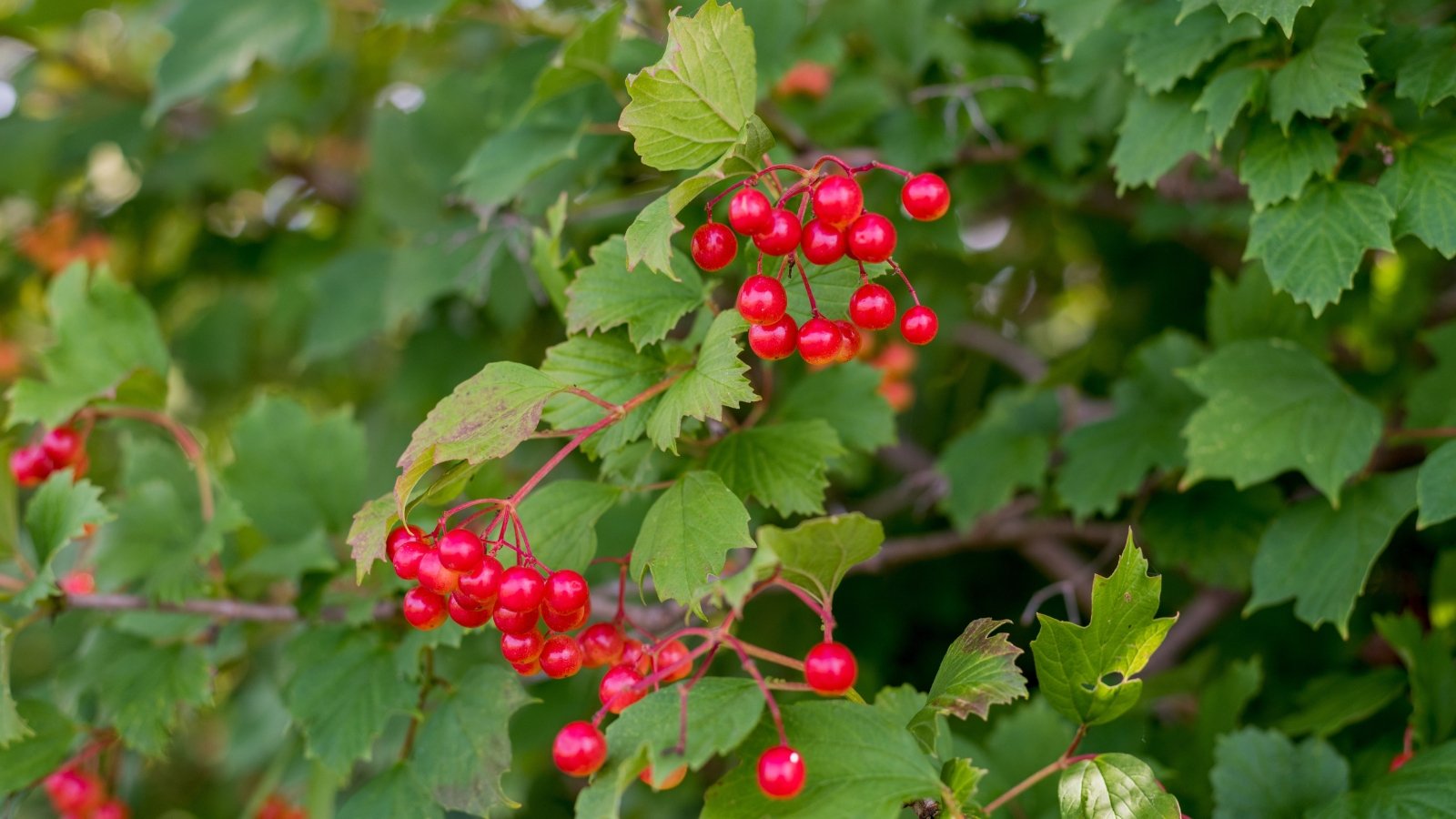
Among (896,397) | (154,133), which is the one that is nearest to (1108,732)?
(896,397)

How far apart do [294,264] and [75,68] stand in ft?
2.40

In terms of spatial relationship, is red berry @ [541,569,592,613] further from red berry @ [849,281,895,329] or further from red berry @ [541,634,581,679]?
red berry @ [849,281,895,329]

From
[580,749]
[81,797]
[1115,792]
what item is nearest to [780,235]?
[580,749]

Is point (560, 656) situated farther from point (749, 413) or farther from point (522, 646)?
point (749, 413)

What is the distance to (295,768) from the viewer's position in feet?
6.76

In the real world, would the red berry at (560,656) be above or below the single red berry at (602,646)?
above

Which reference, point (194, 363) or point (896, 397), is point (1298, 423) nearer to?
point (896, 397)

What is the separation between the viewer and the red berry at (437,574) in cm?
106

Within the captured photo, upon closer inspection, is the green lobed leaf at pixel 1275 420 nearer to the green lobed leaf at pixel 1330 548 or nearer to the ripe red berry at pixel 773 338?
the green lobed leaf at pixel 1330 548

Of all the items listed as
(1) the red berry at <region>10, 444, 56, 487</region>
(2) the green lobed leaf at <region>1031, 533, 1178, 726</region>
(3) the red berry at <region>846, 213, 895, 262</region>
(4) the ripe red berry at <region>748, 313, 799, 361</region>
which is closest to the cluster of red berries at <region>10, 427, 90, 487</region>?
(1) the red berry at <region>10, 444, 56, 487</region>

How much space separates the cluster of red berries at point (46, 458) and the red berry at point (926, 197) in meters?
1.28

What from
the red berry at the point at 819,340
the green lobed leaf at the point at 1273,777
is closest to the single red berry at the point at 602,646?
the red berry at the point at 819,340

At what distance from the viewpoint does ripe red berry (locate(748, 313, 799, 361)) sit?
107 centimetres

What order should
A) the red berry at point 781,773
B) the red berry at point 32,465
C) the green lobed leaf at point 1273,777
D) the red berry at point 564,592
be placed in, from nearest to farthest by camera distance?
the red berry at point 781,773 < the red berry at point 564,592 < the green lobed leaf at point 1273,777 < the red berry at point 32,465
